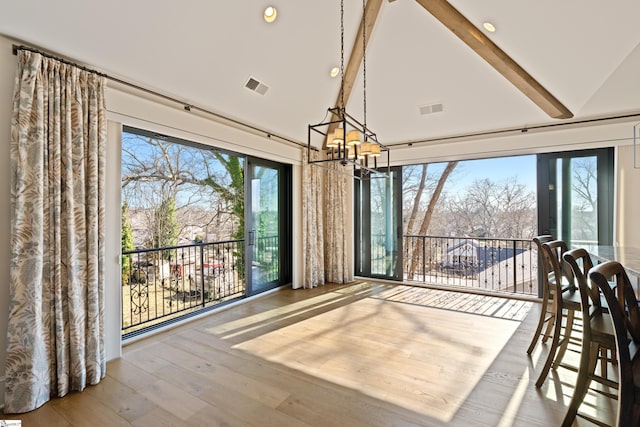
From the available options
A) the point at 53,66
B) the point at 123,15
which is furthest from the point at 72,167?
the point at 123,15

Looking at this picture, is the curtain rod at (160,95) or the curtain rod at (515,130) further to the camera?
the curtain rod at (515,130)

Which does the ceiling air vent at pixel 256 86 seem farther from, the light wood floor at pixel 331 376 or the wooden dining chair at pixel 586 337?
the wooden dining chair at pixel 586 337

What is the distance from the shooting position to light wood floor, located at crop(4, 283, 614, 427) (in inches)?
78.8

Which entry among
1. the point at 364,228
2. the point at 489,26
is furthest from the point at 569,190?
the point at 364,228

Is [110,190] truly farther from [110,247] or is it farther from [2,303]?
[2,303]

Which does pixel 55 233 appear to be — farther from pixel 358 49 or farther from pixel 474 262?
pixel 474 262

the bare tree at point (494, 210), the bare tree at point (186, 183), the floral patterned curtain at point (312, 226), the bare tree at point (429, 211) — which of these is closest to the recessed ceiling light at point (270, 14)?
the bare tree at point (186, 183)

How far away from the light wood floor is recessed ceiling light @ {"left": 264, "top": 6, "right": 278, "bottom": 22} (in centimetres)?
331

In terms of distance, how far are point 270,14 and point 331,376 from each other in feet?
11.3

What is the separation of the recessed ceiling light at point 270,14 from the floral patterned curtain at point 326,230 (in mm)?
2516

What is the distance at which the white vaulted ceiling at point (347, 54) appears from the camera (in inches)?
98.0

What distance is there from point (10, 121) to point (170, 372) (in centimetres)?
227

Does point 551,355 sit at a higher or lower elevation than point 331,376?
higher

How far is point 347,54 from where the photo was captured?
A: 418 centimetres
